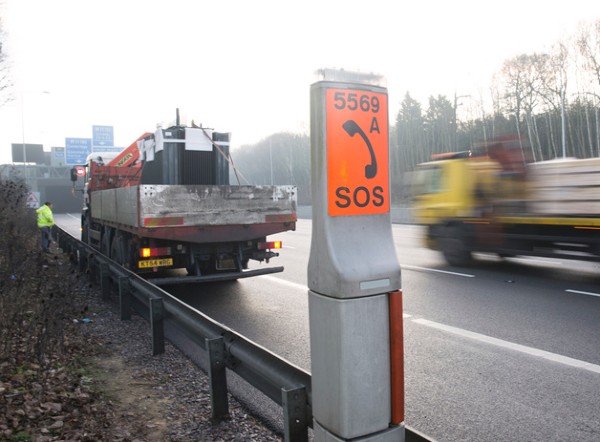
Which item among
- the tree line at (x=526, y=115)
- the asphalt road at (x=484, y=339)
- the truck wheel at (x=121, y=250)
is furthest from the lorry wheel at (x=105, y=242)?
the tree line at (x=526, y=115)

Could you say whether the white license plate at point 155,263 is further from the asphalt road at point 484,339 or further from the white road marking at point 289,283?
the white road marking at point 289,283

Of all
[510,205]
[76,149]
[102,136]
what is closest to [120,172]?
[510,205]

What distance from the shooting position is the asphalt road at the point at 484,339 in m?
3.97

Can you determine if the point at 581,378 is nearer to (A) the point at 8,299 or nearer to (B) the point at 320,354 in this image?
(B) the point at 320,354

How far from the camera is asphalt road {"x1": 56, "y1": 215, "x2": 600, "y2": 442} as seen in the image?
3969 mm

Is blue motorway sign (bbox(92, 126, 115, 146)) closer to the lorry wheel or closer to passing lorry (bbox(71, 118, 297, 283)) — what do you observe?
the lorry wheel

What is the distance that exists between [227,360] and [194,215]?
4456 mm

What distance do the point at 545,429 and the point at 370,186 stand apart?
264 cm

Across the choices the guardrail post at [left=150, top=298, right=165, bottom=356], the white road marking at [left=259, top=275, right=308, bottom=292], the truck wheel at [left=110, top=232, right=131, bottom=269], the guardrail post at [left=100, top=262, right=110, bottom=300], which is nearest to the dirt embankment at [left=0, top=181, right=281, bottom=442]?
the guardrail post at [left=150, top=298, right=165, bottom=356]

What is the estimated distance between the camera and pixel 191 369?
5016 millimetres

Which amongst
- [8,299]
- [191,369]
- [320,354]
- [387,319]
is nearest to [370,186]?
[387,319]

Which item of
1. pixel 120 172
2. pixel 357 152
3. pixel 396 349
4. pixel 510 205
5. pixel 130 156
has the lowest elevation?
pixel 396 349

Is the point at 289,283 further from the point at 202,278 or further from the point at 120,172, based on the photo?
the point at 120,172

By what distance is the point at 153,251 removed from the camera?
8.20 m
